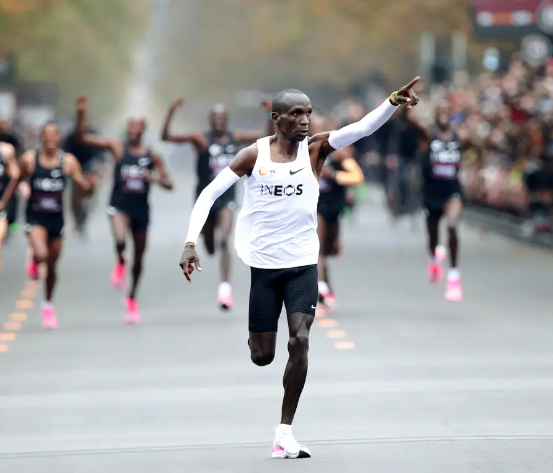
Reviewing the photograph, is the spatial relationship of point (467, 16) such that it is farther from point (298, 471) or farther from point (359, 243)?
point (298, 471)

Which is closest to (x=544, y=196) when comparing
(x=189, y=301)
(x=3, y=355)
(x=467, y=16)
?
(x=189, y=301)

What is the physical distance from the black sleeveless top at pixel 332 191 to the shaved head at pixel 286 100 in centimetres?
752

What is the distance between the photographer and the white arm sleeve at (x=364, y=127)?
8602 mm

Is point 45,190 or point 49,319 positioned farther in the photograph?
point 49,319

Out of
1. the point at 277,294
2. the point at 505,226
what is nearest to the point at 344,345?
the point at 277,294

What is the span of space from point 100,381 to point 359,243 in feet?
51.2

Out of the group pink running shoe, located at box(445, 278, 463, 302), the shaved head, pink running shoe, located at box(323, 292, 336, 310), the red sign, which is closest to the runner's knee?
the shaved head

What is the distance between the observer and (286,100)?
852cm

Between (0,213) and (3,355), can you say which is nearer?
(3,355)

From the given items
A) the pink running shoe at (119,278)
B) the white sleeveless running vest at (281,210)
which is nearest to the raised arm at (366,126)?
the white sleeveless running vest at (281,210)

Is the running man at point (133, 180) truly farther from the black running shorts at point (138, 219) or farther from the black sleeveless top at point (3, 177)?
the black sleeveless top at point (3, 177)

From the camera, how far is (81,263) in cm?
2322

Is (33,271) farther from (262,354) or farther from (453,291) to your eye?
(262,354)

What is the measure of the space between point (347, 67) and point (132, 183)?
58.8 meters
